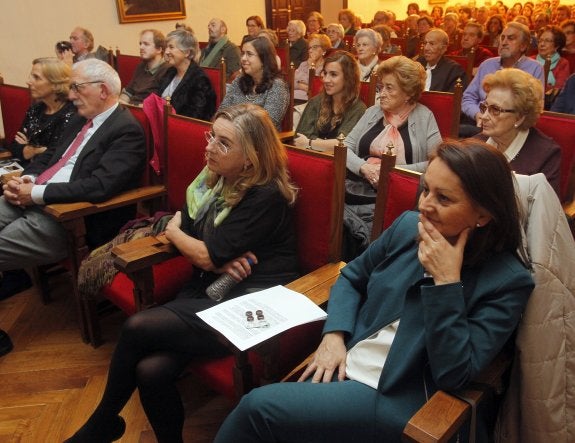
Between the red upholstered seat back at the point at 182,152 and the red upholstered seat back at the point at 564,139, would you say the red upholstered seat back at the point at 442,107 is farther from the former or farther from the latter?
the red upholstered seat back at the point at 182,152

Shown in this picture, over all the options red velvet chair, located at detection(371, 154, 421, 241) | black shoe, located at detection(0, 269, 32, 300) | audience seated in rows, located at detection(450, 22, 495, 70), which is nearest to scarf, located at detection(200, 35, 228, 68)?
audience seated in rows, located at detection(450, 22, 495, 70)

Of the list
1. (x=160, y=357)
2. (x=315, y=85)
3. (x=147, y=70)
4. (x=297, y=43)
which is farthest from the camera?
(x=297, y=43)

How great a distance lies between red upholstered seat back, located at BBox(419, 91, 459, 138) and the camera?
8.06 ft

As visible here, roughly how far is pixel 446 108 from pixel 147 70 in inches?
111

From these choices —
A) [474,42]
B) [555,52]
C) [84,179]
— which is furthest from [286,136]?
[474,42]

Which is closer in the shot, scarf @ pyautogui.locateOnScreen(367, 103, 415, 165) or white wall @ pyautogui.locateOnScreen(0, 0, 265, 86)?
scarf @ pyautogui.locateOnScreen(367, 103, 415, 165)

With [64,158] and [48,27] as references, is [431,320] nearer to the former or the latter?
[64,158]

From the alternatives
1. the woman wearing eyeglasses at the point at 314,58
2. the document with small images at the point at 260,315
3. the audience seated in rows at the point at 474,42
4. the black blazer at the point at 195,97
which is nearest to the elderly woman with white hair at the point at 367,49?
the woman wearing eyeglasses at the point at 314,58

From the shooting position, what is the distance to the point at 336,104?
2.79 meters

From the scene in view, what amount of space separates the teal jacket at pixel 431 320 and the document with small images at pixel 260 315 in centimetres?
11

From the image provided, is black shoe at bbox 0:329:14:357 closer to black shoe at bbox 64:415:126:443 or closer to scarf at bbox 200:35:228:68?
black shoe at bbox 64:415:126:443

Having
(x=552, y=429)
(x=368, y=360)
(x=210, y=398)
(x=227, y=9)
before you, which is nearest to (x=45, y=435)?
(x=210, y=398)

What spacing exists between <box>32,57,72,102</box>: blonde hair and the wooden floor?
3.62 feet

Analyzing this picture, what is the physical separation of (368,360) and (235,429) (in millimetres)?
352
